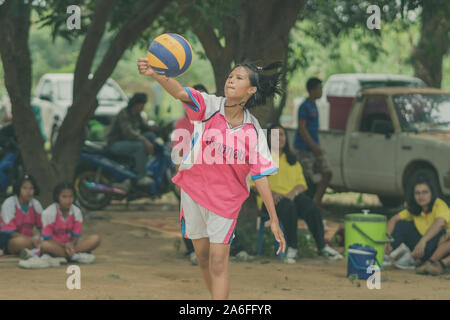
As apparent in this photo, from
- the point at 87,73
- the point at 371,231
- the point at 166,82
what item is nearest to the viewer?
the point at 166,82

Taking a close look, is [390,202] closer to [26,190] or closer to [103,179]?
[103,179]

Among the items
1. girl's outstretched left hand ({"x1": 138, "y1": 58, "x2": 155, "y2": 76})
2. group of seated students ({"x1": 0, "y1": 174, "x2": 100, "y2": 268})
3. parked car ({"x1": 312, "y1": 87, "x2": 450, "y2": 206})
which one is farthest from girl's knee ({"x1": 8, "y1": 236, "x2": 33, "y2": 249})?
parked car ({"x1": 312, "y1": 87, "x2": 450, "y2": 206})

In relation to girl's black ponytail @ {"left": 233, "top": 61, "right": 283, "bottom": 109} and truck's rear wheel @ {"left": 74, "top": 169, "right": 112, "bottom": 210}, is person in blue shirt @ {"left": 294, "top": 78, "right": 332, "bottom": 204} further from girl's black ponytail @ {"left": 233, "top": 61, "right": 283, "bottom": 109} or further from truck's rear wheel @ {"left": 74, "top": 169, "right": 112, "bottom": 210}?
girl's black ponytail @ {"left": 233, "top": 61, "right": 283, "bottom": 109}

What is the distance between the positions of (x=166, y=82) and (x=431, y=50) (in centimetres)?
1164

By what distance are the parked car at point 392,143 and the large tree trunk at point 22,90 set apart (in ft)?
14.4

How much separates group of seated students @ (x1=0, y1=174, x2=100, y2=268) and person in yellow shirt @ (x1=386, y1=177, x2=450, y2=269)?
305cm

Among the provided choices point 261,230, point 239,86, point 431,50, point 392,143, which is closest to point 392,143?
point 392,143

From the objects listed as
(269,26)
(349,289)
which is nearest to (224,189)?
(349,289)

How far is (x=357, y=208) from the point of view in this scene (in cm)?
1466

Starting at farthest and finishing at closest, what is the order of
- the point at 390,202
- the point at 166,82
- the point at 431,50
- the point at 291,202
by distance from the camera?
the point at 431,50 < the point at 390,202 < the point at 291,202 < the point at 166,82

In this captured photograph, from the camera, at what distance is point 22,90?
11.2m

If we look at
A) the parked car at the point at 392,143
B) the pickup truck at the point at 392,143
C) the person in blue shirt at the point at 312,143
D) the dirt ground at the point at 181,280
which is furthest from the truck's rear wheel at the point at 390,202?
the dirt ground at the point at 181,280

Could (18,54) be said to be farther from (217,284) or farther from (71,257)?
(217,284)

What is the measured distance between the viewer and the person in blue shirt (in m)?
12.8
